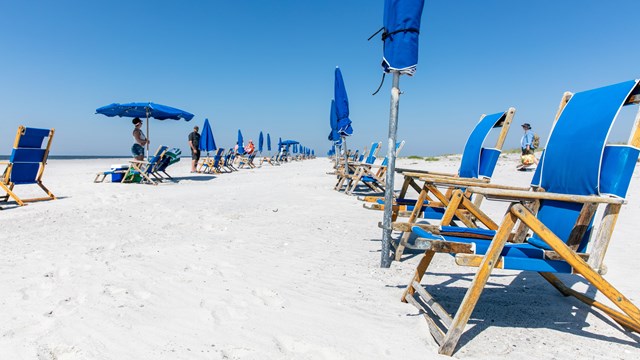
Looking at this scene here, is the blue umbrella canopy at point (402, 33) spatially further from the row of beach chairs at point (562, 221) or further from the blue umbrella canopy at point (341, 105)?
the blue umbrella canopy at point (341, 105)

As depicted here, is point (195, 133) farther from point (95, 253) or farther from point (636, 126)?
point (636, 126)

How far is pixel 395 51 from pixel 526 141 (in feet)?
37.1

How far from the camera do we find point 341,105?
8.99 metres

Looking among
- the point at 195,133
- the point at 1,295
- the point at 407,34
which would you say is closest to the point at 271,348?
the point at 1,295

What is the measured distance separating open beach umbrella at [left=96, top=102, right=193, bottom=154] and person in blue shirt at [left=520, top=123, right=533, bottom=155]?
10652 mm

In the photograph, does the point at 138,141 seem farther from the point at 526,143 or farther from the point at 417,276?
the point at 526,143

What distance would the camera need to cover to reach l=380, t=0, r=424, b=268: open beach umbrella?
2.77 metres

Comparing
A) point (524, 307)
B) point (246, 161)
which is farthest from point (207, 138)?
point (524, 307)

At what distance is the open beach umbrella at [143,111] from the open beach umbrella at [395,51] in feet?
27.0

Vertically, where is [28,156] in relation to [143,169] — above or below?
above

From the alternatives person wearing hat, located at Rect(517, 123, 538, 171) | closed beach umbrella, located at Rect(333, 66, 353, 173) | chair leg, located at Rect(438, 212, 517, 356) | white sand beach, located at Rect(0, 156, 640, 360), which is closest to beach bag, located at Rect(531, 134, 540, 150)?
person wearing hat, located at Rect(517, 123, 538, 171)

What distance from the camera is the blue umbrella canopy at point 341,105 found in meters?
8.68

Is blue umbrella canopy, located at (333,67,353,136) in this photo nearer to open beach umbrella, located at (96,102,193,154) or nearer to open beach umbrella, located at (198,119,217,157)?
open beach umbrella, located at (96,102,193,154)

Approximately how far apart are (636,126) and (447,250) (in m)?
1.13
